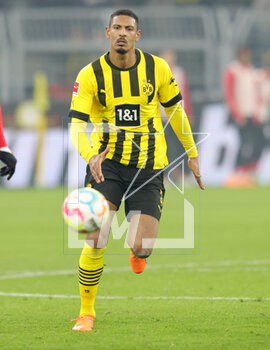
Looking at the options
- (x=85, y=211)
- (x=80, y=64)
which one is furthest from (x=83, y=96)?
(x=80, y=64)

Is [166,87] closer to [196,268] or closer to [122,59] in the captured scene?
[122,59]

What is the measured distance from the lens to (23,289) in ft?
28.0

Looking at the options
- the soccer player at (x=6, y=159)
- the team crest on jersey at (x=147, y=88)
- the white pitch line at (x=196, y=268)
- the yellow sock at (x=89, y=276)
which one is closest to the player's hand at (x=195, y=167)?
the team crest on jersey at (x=147, y=88)

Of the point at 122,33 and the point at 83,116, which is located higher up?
the point at 122,33

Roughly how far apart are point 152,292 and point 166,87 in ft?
8.05

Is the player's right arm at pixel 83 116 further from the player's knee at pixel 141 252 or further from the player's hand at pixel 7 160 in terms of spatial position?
the player's knee at pixel 141 252

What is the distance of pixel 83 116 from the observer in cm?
637

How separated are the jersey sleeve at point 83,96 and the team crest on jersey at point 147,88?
43cm

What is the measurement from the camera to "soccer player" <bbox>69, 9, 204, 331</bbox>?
639 centimetres

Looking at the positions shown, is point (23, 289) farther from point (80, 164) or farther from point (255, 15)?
point (255, 15)

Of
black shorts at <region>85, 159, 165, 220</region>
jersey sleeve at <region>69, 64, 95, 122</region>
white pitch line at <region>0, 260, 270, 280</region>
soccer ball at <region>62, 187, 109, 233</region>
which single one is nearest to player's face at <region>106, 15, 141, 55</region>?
jersey sleeve at <region>69, 64, 95, 122</region>

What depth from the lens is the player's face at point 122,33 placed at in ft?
21.1

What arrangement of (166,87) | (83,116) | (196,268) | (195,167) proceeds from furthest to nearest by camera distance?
(196,268), (195,167), (166,87), (83,116)

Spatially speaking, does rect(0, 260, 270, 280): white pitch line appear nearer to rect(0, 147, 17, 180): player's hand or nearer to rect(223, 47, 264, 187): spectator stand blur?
rect(0, 147, 17, 180): player's hand
